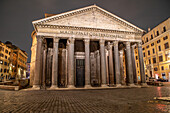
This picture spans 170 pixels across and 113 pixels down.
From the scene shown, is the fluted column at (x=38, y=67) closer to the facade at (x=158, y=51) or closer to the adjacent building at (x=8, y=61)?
the adjacent building at (x=8, y=61)

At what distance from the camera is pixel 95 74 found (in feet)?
81.3

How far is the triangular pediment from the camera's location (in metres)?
18.0

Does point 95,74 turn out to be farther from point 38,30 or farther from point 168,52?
point 168,52

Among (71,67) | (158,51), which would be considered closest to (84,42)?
(71,67)

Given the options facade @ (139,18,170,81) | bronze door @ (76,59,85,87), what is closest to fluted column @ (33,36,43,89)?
bronze door @ (76,59,85,87)

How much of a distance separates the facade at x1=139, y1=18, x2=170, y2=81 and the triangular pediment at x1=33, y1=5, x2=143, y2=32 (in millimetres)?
16622

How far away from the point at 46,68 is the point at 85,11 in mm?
12321

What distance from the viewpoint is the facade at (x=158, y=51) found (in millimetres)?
31102

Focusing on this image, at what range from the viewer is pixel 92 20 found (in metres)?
19.3

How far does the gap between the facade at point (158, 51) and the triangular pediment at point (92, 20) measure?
1662cm

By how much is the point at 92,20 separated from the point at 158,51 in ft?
85.6

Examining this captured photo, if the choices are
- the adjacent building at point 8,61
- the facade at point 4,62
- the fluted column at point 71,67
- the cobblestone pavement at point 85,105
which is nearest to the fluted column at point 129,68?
the fluted column at point 71,67

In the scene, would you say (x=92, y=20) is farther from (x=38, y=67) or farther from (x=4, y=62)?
(x=4, y=62)

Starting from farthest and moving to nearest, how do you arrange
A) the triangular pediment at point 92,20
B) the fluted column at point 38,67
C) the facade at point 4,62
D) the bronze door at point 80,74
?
the facade at point 4,62 → the bronze door at point 80,74 → the triangular pediment at point 92,20 → the fluted column at point 38,67
